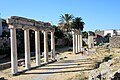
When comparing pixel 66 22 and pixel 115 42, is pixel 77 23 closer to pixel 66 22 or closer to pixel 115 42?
pixel 66 22

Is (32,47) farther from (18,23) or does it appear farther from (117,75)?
(117,75)

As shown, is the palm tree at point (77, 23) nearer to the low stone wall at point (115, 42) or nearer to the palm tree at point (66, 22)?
the palm tree at point (66, 22)

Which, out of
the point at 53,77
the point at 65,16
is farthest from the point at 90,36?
the point at 53,77

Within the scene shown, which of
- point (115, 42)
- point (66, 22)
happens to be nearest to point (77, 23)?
point (66, 22)

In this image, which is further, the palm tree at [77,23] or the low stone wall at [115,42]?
the palm tree at [77,23]

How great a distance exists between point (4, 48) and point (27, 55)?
23.3 meters

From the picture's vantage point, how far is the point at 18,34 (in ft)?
177

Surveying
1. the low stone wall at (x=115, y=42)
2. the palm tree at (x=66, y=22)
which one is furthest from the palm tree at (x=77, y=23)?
the low stone wall at (x=115, y=42)

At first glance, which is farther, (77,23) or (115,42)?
(77,23)

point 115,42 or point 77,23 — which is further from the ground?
point 77,23

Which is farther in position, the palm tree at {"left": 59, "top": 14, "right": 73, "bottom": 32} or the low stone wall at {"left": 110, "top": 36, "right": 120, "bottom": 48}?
the palm tree at {"left": 59, "top": 14, "right": 73, "bottom": 32}

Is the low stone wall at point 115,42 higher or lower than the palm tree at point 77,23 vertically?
lower

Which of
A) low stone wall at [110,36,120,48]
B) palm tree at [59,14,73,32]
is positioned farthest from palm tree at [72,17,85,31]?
low stone wall at [110,36,120,48]

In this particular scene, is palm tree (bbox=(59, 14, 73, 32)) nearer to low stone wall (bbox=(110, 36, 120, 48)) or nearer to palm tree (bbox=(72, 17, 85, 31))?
palm tree (bbox=(72, 17, 85, 31))
